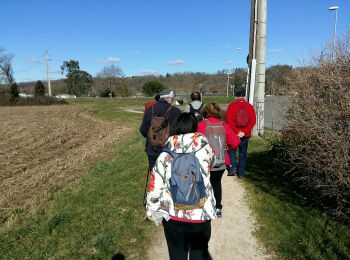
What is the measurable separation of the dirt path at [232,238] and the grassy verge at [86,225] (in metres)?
0.25

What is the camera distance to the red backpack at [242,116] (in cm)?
681

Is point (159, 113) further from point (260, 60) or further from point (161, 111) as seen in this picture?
point (260, 60)

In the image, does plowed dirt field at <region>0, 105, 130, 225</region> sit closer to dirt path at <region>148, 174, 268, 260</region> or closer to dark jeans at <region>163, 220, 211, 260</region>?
dirt path at <region>148, 174, 268, 260</region>

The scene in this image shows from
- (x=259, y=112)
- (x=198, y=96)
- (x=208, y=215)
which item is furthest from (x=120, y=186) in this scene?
(x=259, y=112)

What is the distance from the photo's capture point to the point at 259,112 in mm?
12617

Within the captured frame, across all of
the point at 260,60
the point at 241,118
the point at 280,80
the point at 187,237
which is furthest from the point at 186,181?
the point at 260,60

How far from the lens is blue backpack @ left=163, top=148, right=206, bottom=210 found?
2850mm

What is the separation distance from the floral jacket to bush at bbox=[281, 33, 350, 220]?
92.9 inches

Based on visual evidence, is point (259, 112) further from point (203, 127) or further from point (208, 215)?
point (208, 215)

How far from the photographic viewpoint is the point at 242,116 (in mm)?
6816

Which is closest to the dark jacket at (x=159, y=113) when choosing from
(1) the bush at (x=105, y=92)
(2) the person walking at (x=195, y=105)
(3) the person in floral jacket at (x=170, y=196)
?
(2) the person walking at (x=195, y=105)

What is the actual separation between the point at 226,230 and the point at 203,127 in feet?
5.12

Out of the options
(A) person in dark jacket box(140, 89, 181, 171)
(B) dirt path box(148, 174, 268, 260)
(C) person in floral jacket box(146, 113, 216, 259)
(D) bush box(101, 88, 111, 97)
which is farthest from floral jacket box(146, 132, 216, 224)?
(D) bush box(101, 88, 111, 97)

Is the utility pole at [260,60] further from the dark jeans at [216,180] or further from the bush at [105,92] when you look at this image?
the bush at [105,92]
